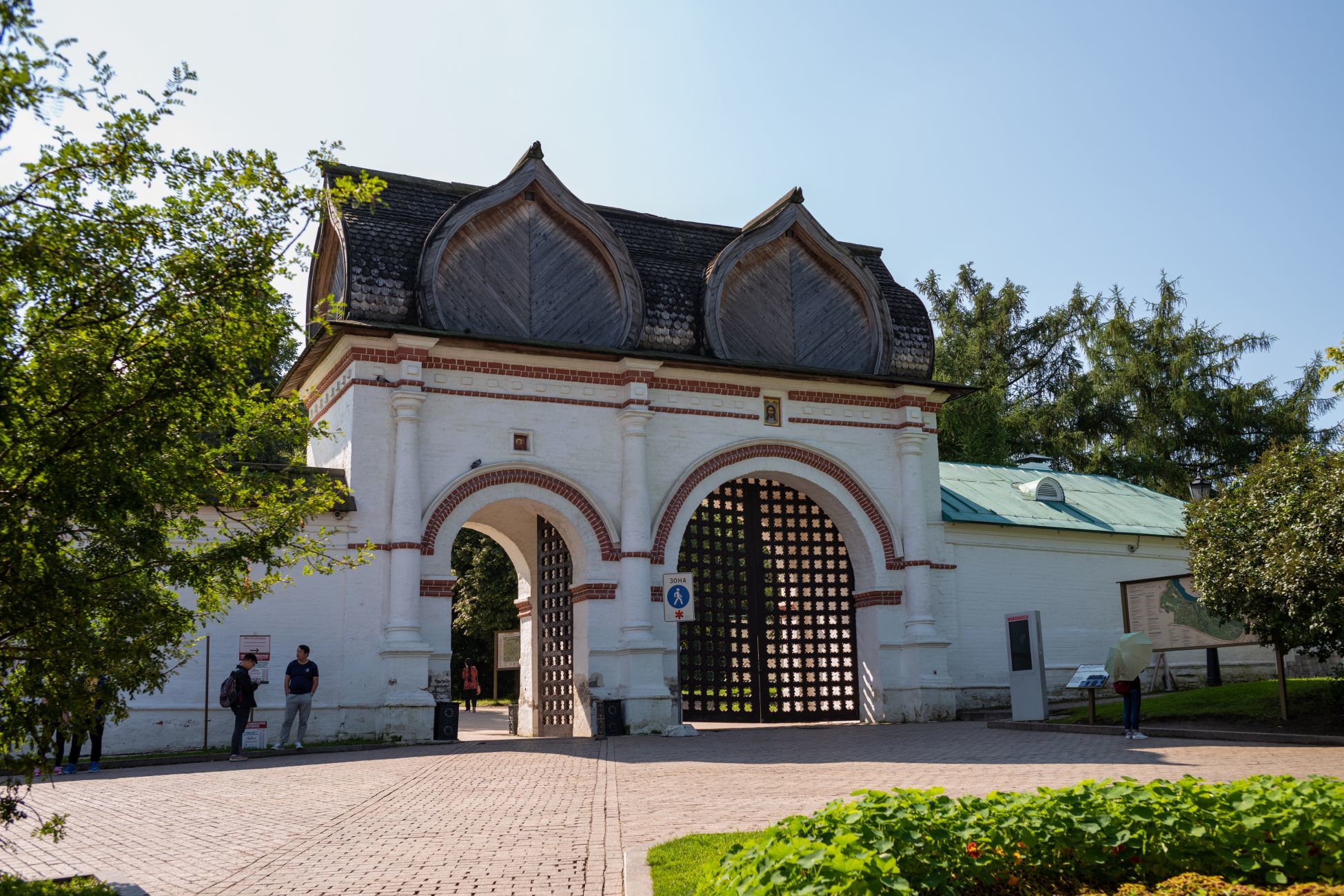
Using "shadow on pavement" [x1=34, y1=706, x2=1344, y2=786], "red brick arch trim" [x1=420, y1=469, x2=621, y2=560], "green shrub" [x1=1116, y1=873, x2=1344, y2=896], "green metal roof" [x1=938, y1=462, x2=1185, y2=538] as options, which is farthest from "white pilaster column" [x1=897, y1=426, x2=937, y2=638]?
"green shrub" [x1=1116, y1=873, x2=1344, y2=896]

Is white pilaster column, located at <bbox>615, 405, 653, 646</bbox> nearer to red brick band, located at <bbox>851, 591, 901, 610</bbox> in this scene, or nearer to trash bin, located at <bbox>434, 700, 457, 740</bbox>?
trash bin, located at <bbox>434, 700, 457, 740</bbox>

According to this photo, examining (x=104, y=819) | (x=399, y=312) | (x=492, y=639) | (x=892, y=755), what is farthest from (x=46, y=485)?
(x=492, y=639)

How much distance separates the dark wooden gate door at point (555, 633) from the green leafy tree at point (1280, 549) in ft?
33.0

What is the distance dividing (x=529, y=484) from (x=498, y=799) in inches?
353

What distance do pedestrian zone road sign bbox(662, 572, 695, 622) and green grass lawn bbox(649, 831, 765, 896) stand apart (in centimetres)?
964

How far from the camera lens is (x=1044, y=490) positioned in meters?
26.2

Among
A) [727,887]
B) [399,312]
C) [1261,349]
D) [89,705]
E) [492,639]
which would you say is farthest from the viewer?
[1261,349]

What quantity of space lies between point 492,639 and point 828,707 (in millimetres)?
17387

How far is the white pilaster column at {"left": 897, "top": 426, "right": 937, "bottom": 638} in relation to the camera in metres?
20.8

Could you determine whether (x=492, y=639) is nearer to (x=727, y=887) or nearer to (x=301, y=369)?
(x=301, y=369)

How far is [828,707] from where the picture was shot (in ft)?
72.5

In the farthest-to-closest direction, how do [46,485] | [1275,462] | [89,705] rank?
[1275,462] → [89,705] → [46,485]

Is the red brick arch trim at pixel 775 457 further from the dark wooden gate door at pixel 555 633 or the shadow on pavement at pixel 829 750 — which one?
the shadow on pavement at pixel 829 750

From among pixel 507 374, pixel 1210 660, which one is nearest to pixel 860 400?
pixel 507 374
